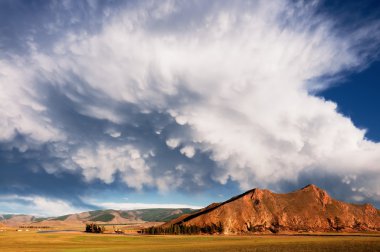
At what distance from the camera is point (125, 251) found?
304ft

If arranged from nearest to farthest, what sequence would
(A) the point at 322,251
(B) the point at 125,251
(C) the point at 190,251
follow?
(A) the point at 322,251
(C) the point at 190,251
(B) the point at 125,251

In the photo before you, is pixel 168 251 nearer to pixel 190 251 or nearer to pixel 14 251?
pixel 190 251

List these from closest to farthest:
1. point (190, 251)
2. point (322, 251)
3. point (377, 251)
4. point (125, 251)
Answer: point (377, 251), point (322, 251), point (190, 251), point (125, 251)

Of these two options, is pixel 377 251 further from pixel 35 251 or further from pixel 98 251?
pixel 35 251

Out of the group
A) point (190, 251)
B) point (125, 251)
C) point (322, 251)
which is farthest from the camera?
point (125, 251)

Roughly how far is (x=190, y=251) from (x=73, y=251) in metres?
35.5

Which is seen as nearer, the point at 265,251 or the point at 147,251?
the point at 265,251

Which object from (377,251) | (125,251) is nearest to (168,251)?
(125,251)

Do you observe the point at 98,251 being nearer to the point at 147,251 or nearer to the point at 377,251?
the point at 147,251

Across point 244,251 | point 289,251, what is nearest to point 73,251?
point 244,251

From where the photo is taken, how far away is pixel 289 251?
82.1 metres

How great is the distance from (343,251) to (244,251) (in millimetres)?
23075

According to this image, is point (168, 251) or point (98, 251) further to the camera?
point (98, 251)

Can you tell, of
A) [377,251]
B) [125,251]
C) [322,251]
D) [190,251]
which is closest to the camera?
[377,251]
